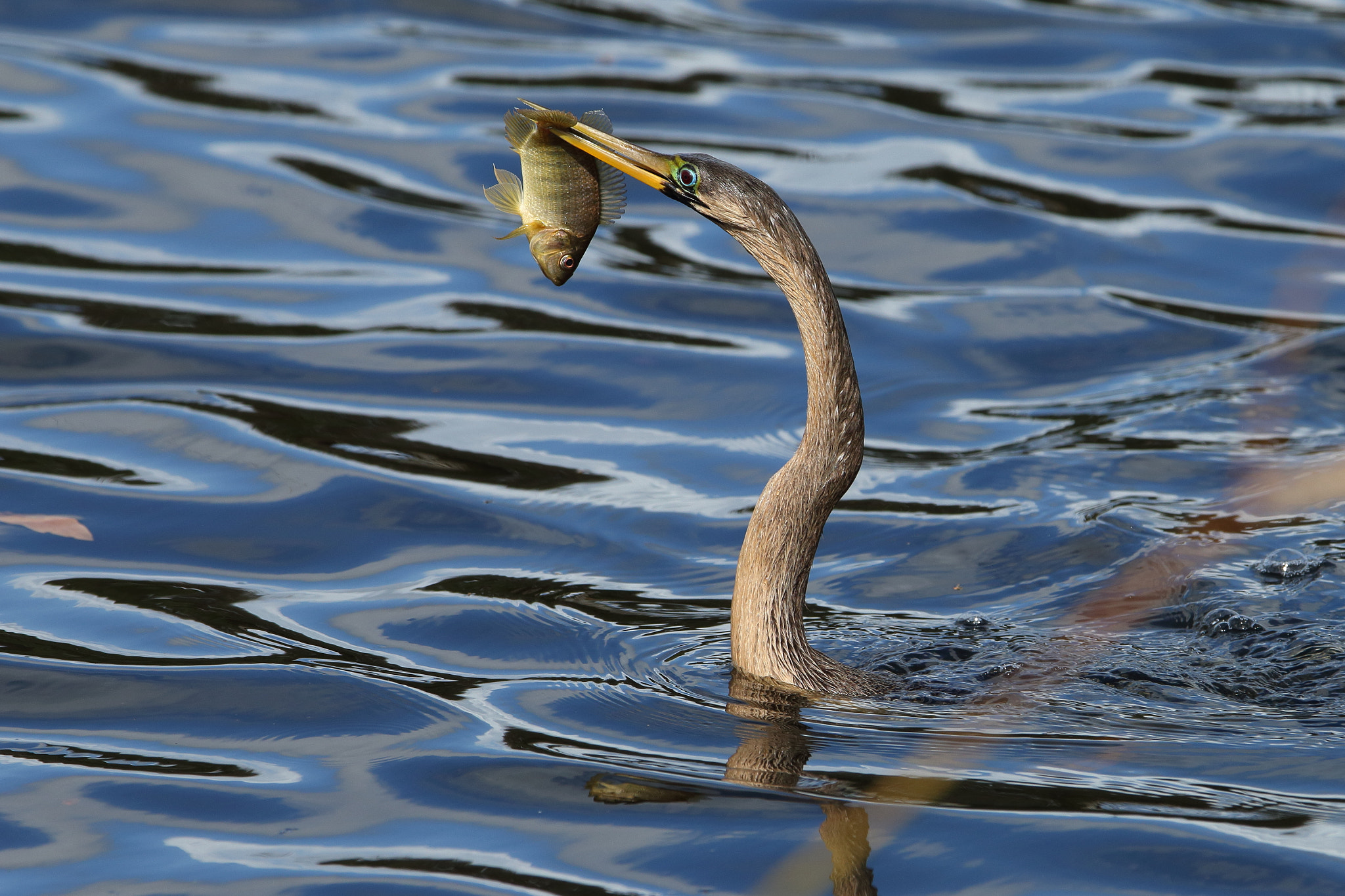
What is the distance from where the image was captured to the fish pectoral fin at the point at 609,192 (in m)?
4.17

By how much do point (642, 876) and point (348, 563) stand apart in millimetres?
2162

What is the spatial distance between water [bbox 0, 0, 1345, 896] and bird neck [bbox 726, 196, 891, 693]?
0.12 metres

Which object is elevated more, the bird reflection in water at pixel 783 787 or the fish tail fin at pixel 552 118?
the fish tail fin at pixel 552 118

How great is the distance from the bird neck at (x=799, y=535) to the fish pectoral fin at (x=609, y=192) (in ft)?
1.40

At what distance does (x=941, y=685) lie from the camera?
169 inches

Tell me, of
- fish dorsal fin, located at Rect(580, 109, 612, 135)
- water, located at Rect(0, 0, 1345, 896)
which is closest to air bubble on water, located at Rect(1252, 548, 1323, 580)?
water, located at Rect(0, 0, 1345, 896)

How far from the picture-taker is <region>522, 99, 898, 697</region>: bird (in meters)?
3.86

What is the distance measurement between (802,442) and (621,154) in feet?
2.79

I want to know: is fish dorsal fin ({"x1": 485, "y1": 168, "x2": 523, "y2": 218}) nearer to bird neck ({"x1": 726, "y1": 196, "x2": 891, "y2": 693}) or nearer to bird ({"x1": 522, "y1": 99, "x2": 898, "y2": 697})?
bird ({"x1": 522, "y1": 99, "x2": 898, "y2": 697})

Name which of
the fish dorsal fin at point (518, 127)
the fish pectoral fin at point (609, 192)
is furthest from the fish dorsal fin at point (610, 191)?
the fish dorsal fin at point (518, 127)

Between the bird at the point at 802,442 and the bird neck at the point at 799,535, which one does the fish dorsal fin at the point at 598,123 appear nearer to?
the bird at the point at 802,442

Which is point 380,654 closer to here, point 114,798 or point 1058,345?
point 114,798

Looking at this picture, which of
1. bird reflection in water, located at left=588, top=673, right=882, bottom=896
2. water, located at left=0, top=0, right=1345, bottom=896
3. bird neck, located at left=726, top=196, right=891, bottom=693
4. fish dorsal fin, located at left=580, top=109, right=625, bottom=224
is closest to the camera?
bird reflection in water, located at left=588, top=673, right=882, bottom=896

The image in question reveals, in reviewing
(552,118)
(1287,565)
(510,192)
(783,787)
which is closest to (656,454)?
(510,192)
